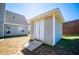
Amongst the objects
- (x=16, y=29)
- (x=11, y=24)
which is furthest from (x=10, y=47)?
(x=16, y=29)

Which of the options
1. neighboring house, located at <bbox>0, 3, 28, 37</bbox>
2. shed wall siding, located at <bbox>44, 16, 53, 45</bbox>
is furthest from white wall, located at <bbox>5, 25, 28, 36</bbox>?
shed wall siding, located at <bbox>44, 16, 53, 45</bbox>

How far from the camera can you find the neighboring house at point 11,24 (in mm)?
8928

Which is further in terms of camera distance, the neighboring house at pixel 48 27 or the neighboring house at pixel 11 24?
the neighboring house at pixel 11 24

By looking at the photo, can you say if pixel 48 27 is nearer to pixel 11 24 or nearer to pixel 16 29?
pixel 11 24

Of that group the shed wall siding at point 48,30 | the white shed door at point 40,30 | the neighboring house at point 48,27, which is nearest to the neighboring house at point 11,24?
the white shed door at point 40,30

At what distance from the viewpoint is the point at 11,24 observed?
10539 mm

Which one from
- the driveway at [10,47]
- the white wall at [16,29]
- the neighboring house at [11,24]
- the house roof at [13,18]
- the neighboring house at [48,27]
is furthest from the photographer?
the white wall at [16,29]

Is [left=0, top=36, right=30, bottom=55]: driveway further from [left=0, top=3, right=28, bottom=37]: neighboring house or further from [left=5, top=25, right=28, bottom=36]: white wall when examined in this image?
[left=5, top=25, right=28, bottom=36]: white wall

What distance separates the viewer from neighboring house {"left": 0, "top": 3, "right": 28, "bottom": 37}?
8.93m

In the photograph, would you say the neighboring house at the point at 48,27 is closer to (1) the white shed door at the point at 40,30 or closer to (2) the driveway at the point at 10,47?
(1) the white shed door at the point at 40,30

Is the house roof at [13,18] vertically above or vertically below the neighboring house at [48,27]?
above

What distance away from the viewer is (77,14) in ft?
15.2
